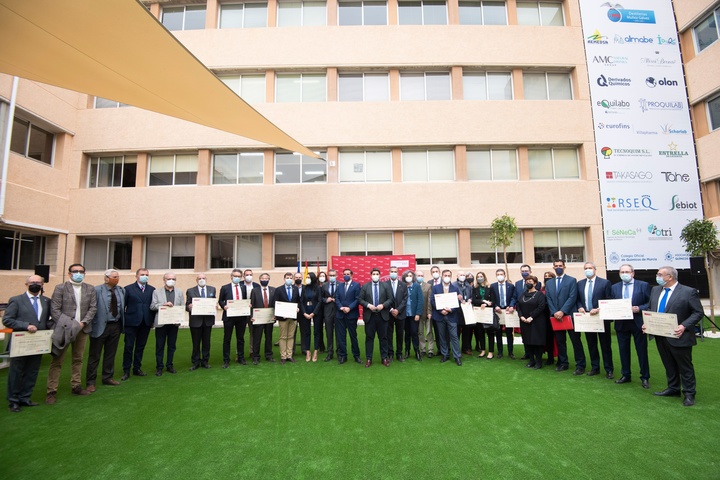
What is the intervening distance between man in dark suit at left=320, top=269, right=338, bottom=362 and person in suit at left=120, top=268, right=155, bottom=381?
3.26m

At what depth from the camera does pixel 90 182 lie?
14242 mm

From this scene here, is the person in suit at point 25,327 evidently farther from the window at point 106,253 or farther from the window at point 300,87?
the window at point 300,87

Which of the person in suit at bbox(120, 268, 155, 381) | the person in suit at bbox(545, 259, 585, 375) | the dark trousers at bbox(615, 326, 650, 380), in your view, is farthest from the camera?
the person in suit at bbox(120, 268, 155, 381)

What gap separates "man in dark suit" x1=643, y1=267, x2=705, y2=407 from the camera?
4605 mm

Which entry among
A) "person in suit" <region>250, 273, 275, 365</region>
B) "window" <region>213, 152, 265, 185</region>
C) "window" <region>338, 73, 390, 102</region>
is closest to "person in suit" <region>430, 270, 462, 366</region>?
"person in suit" <region>250, 273, 275, 365</region>

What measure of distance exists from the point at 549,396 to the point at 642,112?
563 inches

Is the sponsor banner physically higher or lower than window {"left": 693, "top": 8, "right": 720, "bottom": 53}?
lower

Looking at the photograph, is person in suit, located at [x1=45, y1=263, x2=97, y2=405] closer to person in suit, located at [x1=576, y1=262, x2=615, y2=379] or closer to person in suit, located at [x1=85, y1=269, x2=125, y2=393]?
person in suit, located at [x1=85, y1=269, x2=125, y2=393]

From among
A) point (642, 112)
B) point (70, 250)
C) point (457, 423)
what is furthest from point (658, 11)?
point (70, 250)

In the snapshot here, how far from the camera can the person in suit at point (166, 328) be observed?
654 cm

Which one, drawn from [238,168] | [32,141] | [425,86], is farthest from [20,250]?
[425,86]

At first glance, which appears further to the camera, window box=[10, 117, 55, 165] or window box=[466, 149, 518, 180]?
window box=[466, 149, 518, 180]

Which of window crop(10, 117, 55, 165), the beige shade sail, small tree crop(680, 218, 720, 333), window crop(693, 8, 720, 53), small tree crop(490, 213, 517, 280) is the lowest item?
small tree crop(680, 218, 720, 333)

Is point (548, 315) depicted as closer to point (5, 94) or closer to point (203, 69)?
point (203, 69)
